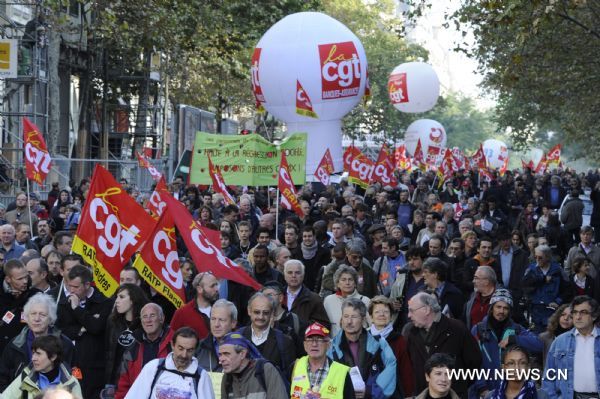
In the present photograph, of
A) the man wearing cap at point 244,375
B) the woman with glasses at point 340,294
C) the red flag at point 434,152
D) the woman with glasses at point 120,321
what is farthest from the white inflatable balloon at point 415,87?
the man wearing cap at point 244,375

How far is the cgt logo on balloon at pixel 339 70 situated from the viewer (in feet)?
108

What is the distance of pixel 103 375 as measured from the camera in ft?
31.0

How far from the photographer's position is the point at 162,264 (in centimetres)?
1026

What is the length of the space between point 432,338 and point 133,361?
2.16 metres

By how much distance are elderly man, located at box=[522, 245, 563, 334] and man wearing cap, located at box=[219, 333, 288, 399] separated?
5.70 meters

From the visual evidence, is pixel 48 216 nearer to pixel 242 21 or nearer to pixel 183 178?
pixel 183 178

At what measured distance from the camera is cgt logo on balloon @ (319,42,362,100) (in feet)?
108

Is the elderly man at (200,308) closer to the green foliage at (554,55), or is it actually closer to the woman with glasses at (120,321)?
the woman with glasses at (120,321)

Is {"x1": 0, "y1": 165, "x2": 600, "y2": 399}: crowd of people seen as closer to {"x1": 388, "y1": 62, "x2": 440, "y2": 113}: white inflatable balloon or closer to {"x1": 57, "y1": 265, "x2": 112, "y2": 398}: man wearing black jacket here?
{"x1": 57, "y1": 265, "x2": 112, "y2": 398}: man wearing black jacket

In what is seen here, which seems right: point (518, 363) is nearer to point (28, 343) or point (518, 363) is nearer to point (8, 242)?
point (28, 343)

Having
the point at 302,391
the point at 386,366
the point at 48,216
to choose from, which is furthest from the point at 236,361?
the point at 48,216

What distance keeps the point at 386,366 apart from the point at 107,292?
9.88 feet

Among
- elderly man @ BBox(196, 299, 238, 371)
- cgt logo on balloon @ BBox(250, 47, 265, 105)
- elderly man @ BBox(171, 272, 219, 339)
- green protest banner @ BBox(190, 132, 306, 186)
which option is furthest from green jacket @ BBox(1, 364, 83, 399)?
cgt logo on balloon @ BBox(250, 47, 265, 105)

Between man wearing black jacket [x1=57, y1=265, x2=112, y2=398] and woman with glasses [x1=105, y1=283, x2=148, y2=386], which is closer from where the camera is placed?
woman with glasses [x1=105, y1=283, x2=148, y2=386]
